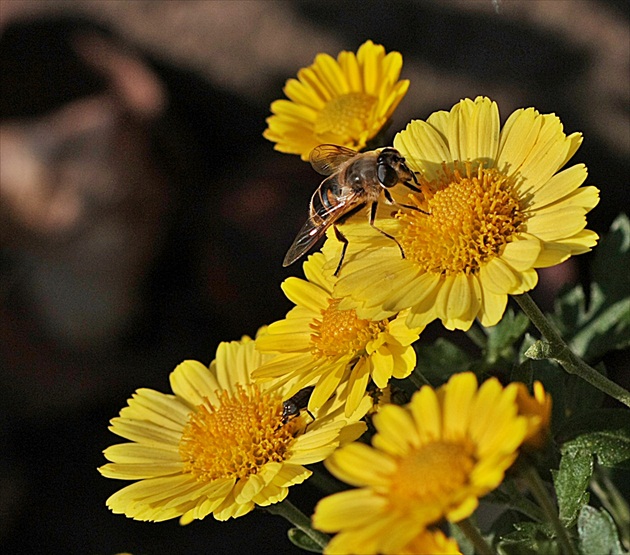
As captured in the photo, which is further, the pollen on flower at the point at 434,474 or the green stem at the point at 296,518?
the green stem at the point at 296,518

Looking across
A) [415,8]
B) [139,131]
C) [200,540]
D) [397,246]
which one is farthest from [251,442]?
[415,8]

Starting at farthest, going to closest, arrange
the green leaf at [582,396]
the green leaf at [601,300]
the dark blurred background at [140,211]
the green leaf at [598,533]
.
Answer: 1. the dark blurred background at [140,211]
2. the green leaf at [601,300]
3. the green leaf at [582,396]
4. the green leaf at [598,533]

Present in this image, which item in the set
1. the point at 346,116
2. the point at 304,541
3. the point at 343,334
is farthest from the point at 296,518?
the point at 346,116

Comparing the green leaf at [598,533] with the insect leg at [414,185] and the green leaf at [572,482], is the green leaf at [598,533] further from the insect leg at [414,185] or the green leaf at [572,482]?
the insect leg at [414,185]

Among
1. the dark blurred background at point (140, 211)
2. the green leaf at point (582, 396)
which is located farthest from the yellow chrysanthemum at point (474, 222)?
the dark blurred background at point (140, 211)

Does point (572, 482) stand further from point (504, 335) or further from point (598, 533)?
point (504, 335)

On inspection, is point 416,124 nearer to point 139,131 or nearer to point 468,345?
point 468,345
